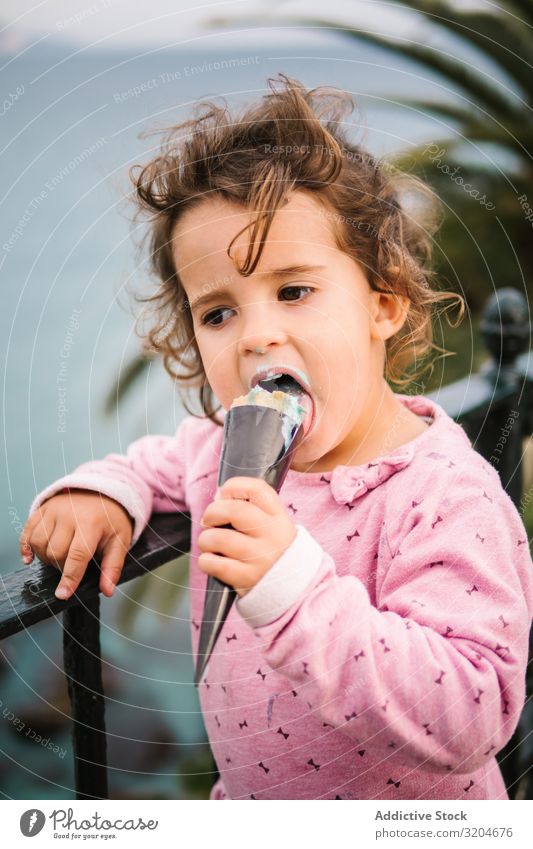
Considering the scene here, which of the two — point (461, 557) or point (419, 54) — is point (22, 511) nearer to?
point (461, 557)

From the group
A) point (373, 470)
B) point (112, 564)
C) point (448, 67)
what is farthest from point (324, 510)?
point (448, 67)

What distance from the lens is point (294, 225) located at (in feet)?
1.75

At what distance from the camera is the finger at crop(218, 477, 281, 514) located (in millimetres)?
442

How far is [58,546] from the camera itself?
52cm

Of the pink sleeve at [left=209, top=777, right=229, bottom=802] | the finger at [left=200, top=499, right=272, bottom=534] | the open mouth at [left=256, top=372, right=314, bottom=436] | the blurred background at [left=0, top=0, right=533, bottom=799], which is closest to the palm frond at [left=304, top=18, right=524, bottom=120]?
the blurred background at [left=0, top=0, right=533, bottom=799]

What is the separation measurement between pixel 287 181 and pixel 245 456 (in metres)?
0.20

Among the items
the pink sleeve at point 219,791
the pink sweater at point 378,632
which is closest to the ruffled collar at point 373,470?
the pink sweater at point 378,632

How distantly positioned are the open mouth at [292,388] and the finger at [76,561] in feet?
0.50

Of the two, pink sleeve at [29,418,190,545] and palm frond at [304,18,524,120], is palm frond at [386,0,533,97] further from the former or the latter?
pink sleeve at [29,418,190,545]

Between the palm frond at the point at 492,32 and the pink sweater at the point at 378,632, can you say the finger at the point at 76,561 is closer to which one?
the pink sweater at the point at 378,632

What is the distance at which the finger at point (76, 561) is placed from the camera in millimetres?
488

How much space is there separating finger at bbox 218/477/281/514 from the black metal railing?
0.13 metres

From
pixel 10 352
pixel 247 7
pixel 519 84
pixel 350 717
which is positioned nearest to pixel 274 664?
pixel 350 717

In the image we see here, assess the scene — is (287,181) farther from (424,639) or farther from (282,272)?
(424,639)
